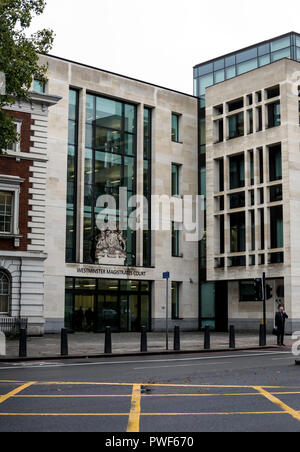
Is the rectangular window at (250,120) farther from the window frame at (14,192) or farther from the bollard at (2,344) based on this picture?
the bollard at (2,344)

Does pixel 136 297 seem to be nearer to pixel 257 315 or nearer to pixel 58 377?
pixel 257 315

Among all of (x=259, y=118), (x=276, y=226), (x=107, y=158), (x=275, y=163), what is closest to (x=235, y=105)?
(x=259, y=118)

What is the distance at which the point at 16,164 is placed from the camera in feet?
105

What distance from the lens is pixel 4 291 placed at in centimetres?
3159

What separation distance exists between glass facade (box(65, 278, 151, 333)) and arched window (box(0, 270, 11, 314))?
6.62 metres

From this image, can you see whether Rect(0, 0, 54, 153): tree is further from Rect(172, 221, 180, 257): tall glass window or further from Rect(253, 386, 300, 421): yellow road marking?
Rect(172, 221, 180, 257): tall glass window

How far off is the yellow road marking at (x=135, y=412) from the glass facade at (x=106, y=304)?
26.2 meters

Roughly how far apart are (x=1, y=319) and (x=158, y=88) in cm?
2069

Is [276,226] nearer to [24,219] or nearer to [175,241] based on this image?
[175,241]

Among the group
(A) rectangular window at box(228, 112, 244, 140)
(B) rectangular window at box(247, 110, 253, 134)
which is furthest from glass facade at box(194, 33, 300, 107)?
(B) rectangular window at box(247, 110, 253, 134)

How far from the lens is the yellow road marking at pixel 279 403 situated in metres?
8.91

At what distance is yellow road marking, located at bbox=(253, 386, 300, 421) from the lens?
351 inches

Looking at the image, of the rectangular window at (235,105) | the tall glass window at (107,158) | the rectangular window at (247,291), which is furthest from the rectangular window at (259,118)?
the rectangular window at (247,291)

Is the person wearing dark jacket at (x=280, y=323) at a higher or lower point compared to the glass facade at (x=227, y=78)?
lower
